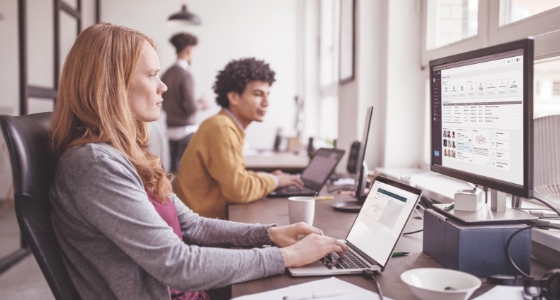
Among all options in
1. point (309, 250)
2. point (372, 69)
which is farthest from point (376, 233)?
point (372, 69)

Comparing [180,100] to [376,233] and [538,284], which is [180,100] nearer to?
[376,233]

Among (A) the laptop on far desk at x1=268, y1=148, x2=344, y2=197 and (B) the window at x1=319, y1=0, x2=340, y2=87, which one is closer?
(A) the laptop on far desk at x1=268, y1=148, x2=344, y2=197

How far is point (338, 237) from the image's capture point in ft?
4.34

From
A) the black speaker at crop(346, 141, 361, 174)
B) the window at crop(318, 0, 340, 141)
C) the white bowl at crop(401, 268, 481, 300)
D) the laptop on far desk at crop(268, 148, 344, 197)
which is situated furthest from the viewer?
the window at crop(318, 0, 340, 141)

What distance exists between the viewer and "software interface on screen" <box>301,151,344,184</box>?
81.5 inches

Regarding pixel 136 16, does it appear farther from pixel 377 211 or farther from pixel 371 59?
pixel 377 211

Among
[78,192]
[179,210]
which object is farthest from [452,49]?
[78,192]

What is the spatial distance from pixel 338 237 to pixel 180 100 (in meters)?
3.61

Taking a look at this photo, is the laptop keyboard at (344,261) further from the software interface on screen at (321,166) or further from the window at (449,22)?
the window at (449,22)

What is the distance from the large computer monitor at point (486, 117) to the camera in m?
0.90

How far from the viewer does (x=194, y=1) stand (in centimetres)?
586

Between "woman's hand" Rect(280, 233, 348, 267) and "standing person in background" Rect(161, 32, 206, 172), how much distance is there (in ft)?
12.2

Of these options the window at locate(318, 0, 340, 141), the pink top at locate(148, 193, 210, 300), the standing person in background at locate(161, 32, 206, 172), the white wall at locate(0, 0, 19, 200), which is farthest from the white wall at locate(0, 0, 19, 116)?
the pink top at locate(148, 193, 210, 300)

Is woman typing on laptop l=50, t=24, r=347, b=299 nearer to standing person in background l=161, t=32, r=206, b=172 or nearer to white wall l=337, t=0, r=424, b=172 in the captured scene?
white wall l=337, t=0, r=424, b=172
